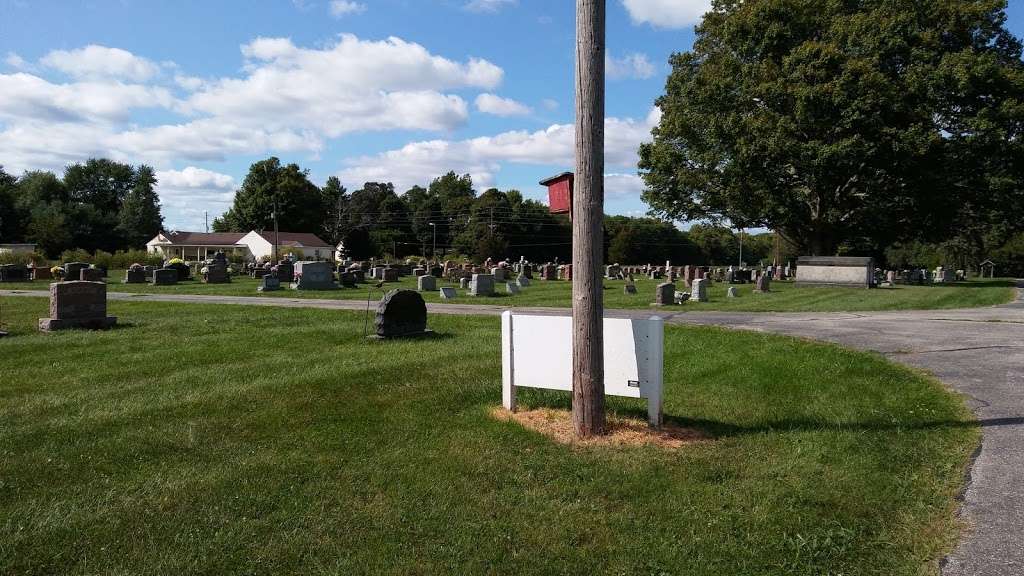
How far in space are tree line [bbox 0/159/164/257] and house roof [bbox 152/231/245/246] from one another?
287 cm

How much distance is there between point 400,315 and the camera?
1099 cm

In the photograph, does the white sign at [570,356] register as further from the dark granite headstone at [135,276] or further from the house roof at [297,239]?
the house roof at [297,239]

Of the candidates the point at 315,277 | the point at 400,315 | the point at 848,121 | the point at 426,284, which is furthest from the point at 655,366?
the point at 848,121

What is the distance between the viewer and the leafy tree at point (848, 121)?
3009 cm

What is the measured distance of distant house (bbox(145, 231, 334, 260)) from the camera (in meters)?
80.1

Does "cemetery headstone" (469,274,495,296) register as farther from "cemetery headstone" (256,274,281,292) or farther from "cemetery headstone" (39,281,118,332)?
"cemetery headstone" (39,281,118,332)

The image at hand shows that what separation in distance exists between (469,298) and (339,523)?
729 inches

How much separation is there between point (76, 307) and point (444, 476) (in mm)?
10395

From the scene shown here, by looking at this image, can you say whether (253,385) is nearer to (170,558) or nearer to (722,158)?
(170,558)

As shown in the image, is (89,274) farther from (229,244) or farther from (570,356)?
(229,244)

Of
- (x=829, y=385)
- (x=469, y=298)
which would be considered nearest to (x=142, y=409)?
(x=829, y=385)

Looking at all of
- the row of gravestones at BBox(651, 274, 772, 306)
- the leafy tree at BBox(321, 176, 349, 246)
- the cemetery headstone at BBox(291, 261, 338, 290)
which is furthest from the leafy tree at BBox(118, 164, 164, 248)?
the row of gravestones at BBox(651, 274, 772, 306)

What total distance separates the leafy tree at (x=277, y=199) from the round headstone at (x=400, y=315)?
79402 millimetres

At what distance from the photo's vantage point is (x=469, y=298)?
72.7 feet
